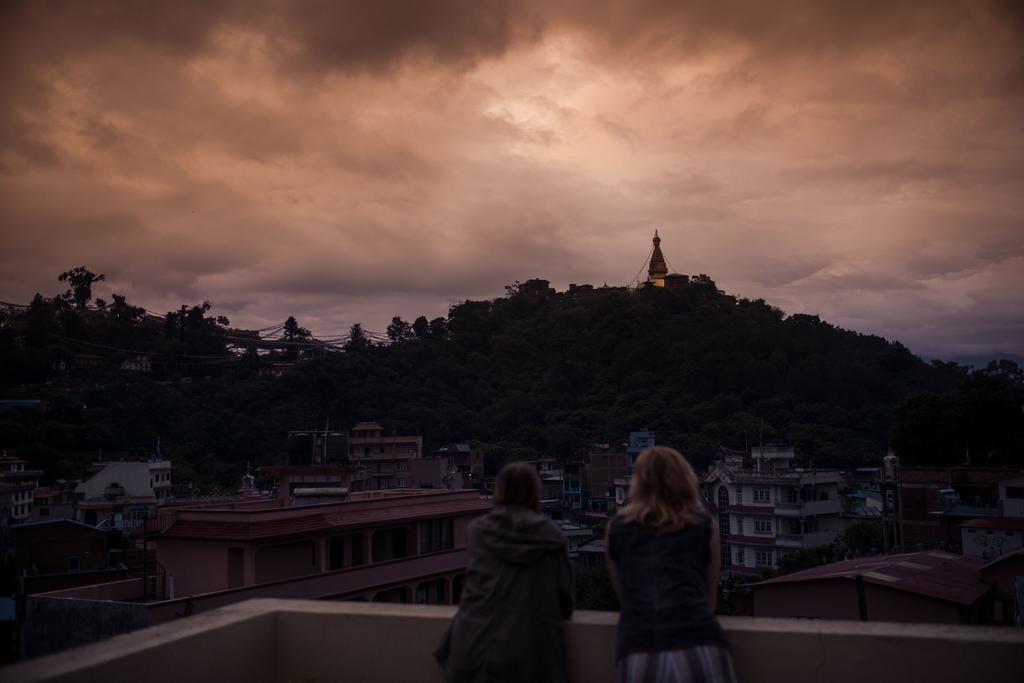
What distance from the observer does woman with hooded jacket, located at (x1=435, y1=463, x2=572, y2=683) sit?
2807 millimetres

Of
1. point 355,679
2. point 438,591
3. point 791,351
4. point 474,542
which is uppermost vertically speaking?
point 791,351

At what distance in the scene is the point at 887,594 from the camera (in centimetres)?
1251

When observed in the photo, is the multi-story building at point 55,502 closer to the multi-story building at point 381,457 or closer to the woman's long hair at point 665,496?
the multi-story building at point 381,457

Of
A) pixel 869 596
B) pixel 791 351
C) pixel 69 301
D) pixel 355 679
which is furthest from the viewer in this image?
pixel 69 301

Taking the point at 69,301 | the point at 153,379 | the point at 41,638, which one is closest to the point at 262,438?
the point at 153,379

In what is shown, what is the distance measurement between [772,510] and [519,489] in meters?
27.9

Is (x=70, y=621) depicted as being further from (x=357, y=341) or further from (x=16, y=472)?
(x=357, y=341)

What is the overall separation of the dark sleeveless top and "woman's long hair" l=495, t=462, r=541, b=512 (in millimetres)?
399

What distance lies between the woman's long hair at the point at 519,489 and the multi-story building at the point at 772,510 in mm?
26785

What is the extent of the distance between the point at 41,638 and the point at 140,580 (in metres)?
2.47

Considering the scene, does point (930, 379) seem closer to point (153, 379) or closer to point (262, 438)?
point (262, 438)

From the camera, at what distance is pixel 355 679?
3.19m

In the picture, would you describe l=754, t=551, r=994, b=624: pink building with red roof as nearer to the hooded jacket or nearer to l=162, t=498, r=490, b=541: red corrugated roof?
l=162, t=498, r=490, b=541: red corrugated roof

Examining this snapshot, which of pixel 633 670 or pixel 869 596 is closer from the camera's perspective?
pixel 633 670
